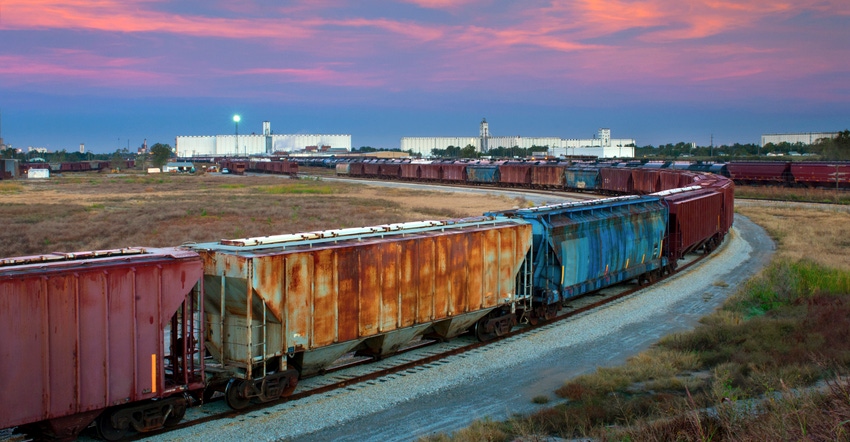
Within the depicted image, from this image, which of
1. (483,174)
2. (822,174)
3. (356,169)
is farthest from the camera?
(356,169)

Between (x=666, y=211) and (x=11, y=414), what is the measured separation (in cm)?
2538

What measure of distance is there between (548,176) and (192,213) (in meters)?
47.1

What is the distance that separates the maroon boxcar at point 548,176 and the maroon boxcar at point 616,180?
754cm

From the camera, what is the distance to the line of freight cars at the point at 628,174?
72312 mm

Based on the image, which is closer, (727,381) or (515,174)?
(727,381)

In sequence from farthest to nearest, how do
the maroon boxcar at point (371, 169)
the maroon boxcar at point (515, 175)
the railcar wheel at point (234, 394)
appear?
the maroon boxcar at point (371, 169), the maroon boxcar at point (515, 175), the railcar wheel at point (234, 394)

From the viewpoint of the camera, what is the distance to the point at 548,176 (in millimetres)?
88312

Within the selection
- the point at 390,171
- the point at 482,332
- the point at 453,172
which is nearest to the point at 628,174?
the point at 453,172

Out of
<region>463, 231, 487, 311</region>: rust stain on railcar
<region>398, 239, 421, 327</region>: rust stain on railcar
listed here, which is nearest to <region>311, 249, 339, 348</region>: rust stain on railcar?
<region>398, 239, 421, 327</region>: rust stain on railcar

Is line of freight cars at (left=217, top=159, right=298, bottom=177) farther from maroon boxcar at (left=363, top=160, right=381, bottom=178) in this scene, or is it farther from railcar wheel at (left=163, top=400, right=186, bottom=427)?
railcar wheel at (left=163, top=400, right=186, bottom=427)

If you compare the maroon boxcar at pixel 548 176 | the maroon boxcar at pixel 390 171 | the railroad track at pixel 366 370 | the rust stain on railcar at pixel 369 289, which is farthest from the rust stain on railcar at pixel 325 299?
the maroon boxcar at pixel 390 171

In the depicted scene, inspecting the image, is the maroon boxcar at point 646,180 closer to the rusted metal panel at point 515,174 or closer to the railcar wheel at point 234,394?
the rusted metal panel at point 515,174

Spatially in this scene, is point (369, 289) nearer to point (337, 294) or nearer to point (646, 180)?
point (337, 294)

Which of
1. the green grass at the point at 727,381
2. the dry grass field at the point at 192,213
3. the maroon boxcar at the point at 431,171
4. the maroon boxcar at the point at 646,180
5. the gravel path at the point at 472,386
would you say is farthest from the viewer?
the maroon boxcar at the point at 431,171
